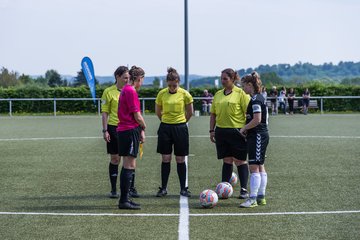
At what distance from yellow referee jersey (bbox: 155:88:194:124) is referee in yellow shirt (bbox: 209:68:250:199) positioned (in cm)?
50

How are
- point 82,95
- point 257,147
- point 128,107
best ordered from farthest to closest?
point 82,95 → point 257,147 → point 128,107

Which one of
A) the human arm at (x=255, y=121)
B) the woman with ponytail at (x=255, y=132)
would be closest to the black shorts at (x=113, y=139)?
the woman with ponytail at (x=255, y=132)

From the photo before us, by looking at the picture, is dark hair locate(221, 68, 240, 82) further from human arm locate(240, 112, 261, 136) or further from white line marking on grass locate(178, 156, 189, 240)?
white line marking on grass locate(178, 156, 189, 240)

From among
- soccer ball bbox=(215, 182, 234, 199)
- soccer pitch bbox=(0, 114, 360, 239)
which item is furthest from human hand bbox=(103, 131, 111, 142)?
soccer ball bbox=(215, 182, 234, 199)

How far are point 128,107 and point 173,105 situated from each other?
48.6 inches

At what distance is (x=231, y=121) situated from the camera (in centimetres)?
973

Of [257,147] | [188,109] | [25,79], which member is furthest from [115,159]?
[25,79]

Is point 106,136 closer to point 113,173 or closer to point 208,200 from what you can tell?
point 113,173

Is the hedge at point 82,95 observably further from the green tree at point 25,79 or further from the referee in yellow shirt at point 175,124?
the green tree at point 25,79

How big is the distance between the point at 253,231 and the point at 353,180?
4.52 meters

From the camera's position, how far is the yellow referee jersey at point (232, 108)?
9.73 meters

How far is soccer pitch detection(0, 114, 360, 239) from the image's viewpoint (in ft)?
24.4

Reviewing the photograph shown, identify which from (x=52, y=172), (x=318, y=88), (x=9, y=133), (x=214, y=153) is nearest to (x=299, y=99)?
(x=318, y=88)

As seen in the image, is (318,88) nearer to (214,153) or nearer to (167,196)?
(214,153)
